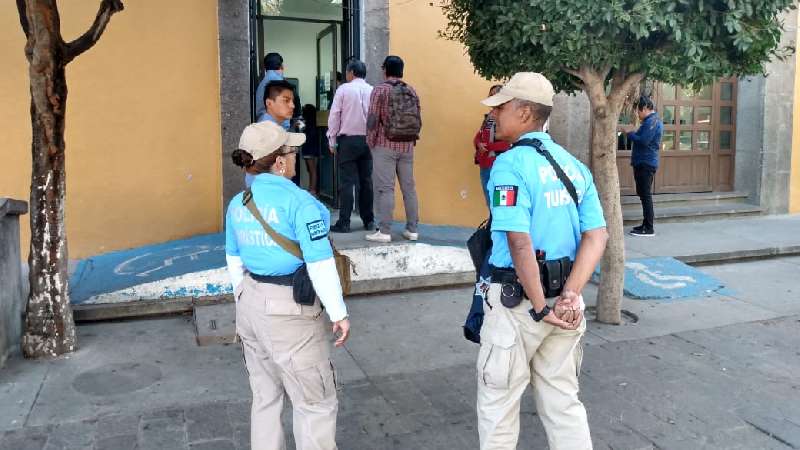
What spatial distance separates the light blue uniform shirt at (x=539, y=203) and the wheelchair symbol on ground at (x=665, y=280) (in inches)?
154

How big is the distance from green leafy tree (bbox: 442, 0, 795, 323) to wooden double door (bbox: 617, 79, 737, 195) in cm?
478

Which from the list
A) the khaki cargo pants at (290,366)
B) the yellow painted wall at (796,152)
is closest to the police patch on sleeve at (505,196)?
the khaki cargo pants at (290,366)

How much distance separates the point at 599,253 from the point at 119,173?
5472 millimetres

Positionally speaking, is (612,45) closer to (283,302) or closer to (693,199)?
(283,302)

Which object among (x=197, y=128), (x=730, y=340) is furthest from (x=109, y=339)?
(x=730, y=340)

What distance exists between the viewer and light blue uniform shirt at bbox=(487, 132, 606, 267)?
2.70m

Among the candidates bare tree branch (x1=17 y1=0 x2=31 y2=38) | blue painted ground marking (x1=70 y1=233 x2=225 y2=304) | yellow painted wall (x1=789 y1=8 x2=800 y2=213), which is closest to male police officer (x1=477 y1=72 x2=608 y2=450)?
bare tree branch (x1=17 y1=0 x2=31 y2=38)

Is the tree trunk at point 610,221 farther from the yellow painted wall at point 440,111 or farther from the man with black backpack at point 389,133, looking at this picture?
the yellow painted wall at point 440,111

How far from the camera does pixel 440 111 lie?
8.45 metres

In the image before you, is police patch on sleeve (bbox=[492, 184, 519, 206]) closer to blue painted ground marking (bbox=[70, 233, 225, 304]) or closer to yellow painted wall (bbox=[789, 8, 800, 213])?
blue painted ground marking (bbox=[70, 233, 225, 304])

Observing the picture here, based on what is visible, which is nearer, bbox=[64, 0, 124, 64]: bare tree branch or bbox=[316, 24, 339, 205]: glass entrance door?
bbox=[64, 0, 124, 64]: bare tree branch

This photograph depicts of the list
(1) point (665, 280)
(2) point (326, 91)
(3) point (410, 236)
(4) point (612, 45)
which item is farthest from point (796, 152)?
(4) point (612, 45)

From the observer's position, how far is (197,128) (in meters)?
7.28

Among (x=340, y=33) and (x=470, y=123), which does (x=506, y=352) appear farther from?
(x=340, y=33)
